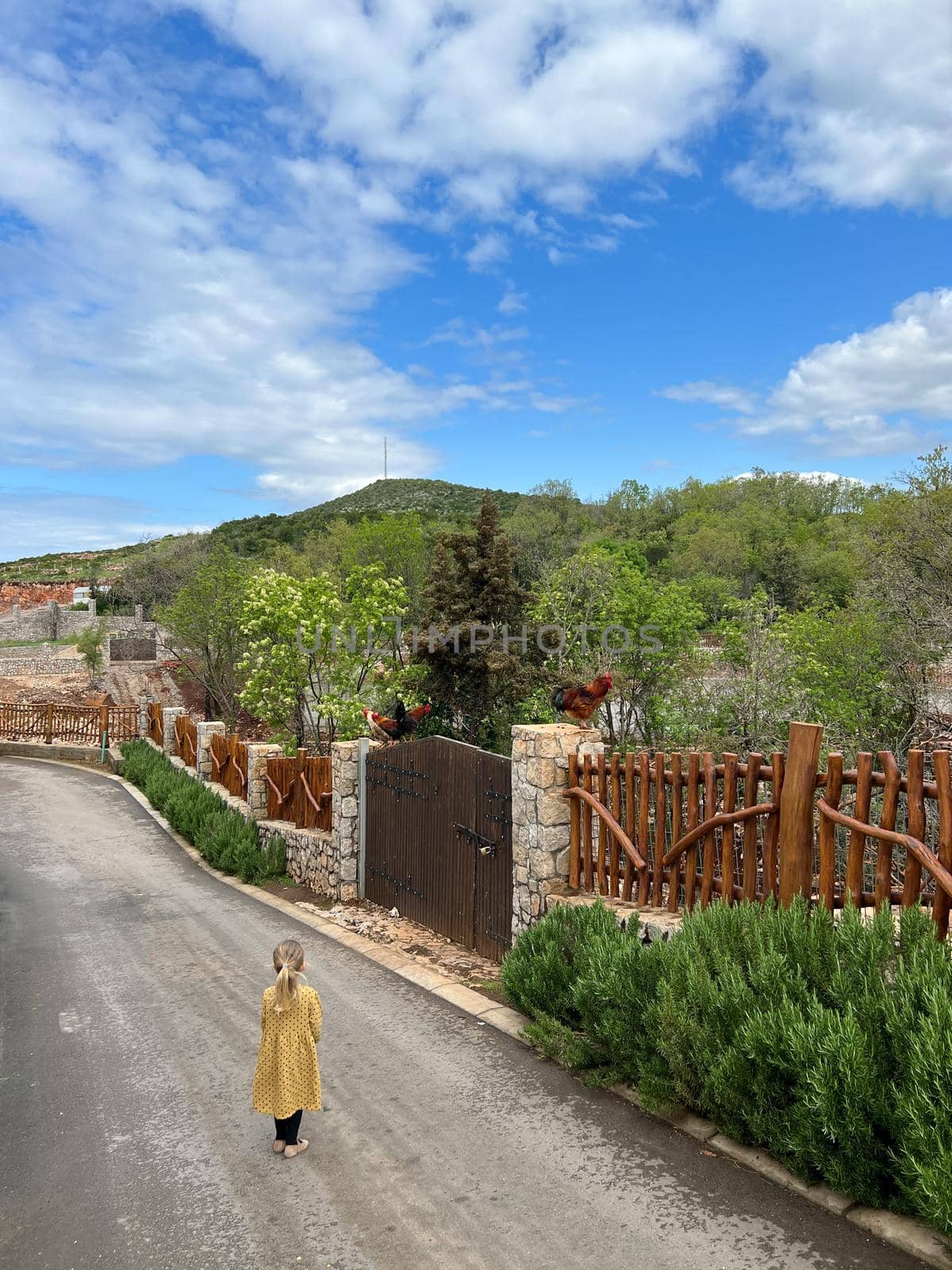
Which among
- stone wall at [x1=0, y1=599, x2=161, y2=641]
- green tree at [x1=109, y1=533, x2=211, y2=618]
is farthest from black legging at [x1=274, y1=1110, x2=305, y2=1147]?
stone wall at [x1=0, y1=599, x2=161, y2=641]

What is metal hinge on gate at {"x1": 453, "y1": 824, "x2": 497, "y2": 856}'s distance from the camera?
24.6 ft

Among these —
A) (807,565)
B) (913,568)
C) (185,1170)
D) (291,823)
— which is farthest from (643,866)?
(807,565)

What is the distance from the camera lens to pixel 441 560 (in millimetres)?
22562

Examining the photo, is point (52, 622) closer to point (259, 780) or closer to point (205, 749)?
point (205, 749)

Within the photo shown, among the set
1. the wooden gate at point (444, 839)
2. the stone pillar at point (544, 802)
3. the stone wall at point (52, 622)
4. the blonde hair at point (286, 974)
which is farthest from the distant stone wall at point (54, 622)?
the blonde hair at point (286, 974)

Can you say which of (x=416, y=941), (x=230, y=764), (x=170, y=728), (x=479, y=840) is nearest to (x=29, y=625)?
(x=170, y=728)

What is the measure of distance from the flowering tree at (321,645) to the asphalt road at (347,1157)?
11.2m

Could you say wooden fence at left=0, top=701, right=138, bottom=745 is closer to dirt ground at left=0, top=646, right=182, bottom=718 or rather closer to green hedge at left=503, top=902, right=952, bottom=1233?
dirt ground at left=0, top=646, right=182, bottom=718

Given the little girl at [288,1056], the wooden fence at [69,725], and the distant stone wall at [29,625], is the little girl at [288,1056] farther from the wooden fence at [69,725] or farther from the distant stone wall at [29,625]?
the distant stone wall at [29,625]

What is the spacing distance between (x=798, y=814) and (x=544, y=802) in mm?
2250

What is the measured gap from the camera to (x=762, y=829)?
5.25m

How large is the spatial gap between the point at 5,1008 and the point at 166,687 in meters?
30.6

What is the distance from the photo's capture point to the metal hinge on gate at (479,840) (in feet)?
24.6

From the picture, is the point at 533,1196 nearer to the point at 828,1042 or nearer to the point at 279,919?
the point at 828,1042
